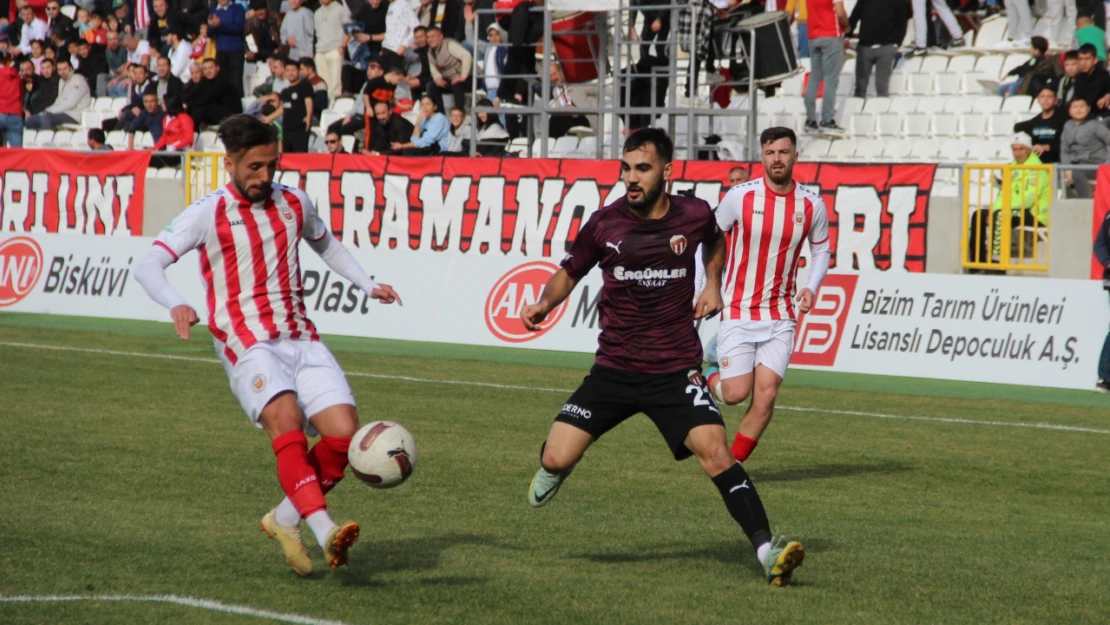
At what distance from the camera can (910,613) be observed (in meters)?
6.23

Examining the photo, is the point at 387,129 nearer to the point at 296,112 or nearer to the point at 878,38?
the point at 296,112

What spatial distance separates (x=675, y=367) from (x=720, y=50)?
575 inches

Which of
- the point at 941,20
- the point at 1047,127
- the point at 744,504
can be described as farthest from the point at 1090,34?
the point at 744,504

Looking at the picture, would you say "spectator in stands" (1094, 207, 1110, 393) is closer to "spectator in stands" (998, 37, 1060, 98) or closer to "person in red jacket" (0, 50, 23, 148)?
"spectator in stands" (998, 37, 1060, 98)

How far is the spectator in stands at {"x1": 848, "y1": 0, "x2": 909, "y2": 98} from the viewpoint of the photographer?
70.3ft

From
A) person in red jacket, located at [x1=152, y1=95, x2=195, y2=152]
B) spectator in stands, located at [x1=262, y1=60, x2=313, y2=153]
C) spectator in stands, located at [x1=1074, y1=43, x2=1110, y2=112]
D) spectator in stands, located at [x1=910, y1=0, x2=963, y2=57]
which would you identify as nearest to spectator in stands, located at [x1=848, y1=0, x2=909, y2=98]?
spectator in stands, located at [x1=910, y1=0, x2=963, y2=57]

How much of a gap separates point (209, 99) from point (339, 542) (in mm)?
21841

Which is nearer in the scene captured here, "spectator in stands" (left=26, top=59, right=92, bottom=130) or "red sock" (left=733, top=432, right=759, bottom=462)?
"red sock" (left=733, top=432, right=759, bottom=462)

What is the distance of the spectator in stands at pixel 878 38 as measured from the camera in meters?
21.4

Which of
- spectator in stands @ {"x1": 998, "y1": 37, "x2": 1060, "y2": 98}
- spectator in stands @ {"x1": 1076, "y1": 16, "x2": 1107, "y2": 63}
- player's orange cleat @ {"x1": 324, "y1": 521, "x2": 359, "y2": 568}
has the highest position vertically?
spectator in stands @ {"x1": 1076, "y1": 16, "x2": 1107, "y2": 63}

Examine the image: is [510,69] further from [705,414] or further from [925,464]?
[705,414]

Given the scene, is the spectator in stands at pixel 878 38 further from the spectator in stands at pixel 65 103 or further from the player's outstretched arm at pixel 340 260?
the spectator in stands at pixel 65 103

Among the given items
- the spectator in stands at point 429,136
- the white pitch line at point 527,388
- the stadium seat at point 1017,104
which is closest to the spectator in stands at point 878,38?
the stadium seat at point 1017,104

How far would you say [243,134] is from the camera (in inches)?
256
